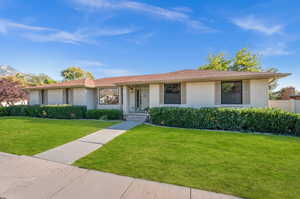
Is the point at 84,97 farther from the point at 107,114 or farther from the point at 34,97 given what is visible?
the point at 34,97

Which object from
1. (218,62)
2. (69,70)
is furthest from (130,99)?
(69,70)

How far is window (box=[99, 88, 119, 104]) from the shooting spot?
12414 millimetres

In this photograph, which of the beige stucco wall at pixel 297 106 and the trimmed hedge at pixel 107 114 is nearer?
the beige stucco wall at pixel 297 106

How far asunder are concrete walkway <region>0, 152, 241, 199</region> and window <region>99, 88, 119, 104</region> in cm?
948

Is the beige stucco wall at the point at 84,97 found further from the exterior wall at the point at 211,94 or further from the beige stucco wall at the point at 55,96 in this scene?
the exterior wall at the point at 211,94

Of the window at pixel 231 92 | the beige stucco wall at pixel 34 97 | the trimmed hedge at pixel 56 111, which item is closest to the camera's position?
the window at pixel 231 92

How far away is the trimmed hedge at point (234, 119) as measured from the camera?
20.1 ft

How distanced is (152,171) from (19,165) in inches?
132

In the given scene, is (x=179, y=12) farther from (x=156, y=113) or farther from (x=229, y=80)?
(x=156, y=113)

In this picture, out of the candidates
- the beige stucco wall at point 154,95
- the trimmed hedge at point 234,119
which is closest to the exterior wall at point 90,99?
the beige stucco wall at point 154,95

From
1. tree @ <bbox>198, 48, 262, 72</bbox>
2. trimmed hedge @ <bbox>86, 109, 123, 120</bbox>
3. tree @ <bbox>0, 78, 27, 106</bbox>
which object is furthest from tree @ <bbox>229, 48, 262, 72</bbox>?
tree @ <bbox>0, 78, 27, 106</bbox>

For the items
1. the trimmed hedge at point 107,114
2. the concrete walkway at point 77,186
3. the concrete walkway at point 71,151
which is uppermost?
the trimmed hedge at point 107,114

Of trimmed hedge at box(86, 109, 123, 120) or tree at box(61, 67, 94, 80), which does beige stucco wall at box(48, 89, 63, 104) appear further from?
tree at box(61, 67, 94, 80)

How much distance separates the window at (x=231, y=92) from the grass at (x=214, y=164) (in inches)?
167
